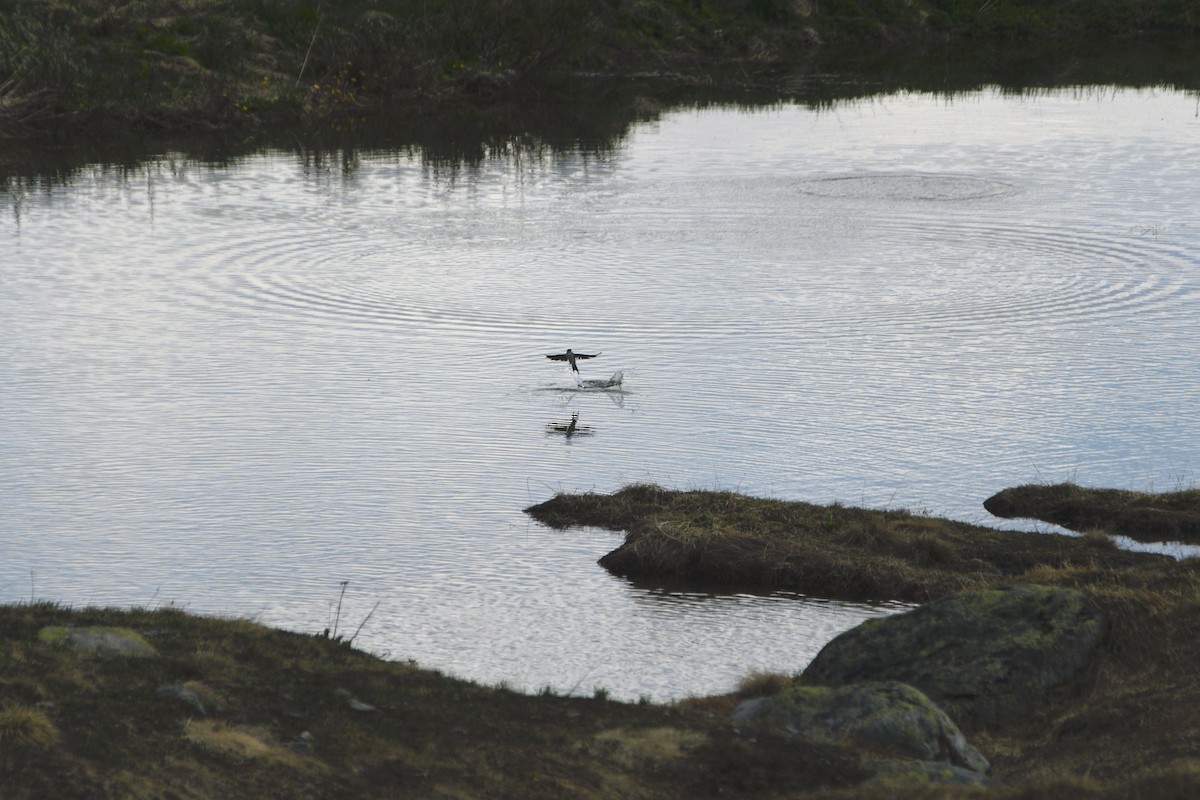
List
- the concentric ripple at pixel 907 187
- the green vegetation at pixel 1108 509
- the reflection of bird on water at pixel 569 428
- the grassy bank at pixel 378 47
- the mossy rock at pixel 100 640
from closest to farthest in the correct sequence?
the mossy rock at pixel 100 640, the green vegetation at pixel 1108 509, the reflection of bird on water at pixel 569 428, the concentric ripple at pixel 907 187, the grassy bank at pixel 378 47

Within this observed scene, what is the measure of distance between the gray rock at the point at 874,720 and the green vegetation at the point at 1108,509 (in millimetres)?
5682

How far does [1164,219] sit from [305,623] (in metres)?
22.5

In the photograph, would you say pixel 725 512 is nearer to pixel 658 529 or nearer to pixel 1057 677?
pixel 658 529

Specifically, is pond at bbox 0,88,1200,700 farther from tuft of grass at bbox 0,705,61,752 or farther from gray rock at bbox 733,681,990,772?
tuft of grass at bbox 0,705,61,752

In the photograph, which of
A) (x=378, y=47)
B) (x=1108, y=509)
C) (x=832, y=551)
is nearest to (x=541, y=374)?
(x=832, y=551)

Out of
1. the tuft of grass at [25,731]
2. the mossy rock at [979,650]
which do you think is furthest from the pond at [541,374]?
the tuft of grass at [25,731]

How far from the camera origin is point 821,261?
2850cm

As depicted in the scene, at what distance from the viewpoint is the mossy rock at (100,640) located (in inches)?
389

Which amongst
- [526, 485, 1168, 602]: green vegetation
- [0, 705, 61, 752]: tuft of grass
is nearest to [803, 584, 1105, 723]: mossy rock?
[526, 485, 1168, 602]: green vegetation

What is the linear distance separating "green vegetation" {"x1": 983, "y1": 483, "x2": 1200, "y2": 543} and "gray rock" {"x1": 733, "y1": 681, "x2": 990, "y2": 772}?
18.6 ft

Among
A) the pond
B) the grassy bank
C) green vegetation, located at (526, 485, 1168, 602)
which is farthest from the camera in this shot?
the grassy bank

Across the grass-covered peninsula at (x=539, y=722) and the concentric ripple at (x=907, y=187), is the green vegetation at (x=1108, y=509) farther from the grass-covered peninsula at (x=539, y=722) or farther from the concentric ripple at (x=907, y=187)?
the concentric ripple at (x=907, y=187)

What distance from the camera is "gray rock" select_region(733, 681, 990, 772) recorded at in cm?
955

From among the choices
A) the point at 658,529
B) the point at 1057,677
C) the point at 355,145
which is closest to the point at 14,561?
the point at 658,529
